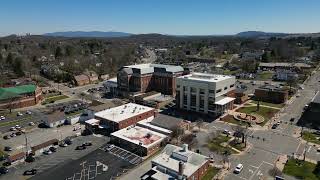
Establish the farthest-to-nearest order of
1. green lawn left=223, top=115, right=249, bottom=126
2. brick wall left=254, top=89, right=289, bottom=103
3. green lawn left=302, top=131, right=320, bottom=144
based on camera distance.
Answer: brick wall left=254, top=89, right=289, bottom=103 < green lawn left=223, top=115, right=249, bottom=126 < green lawn left=302, top=131, right=320, bottom=144

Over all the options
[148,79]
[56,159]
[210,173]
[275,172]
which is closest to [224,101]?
[148,79]

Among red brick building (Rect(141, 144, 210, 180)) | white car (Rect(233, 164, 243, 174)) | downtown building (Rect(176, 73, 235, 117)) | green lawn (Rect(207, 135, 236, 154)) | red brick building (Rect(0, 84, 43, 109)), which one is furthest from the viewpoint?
red brick building (Rect(0, 84, 43, 109))

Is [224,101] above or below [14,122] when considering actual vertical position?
above

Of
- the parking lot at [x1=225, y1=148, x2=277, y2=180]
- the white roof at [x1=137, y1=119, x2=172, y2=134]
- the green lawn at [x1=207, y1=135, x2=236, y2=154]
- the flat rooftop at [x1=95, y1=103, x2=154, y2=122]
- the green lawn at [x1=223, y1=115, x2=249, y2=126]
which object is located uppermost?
the flat rooftop at [x1=95, y1=103, x2=154, y2=122]

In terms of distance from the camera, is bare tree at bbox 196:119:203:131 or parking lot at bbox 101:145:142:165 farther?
bare tree at bbox 196:119:203:131

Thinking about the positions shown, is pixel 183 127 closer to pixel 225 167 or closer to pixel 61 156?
pixel 225 167

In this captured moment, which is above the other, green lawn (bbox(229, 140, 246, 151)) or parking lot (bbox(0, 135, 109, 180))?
green lawn (bbox(229, 140, 246, 151))

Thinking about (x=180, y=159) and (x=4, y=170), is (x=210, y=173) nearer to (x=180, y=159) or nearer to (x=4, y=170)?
(x=180, y=159)

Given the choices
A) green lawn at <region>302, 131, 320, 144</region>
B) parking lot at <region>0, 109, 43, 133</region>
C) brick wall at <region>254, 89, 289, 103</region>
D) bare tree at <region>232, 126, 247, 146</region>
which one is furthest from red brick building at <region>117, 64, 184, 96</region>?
green lawn at <region>302, 131, 320, 144</region>

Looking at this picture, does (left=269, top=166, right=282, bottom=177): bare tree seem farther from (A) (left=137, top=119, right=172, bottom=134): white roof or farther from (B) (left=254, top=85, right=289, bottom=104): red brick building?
(B) (left=254, top=85, right=289, bottom=104): red brick building
